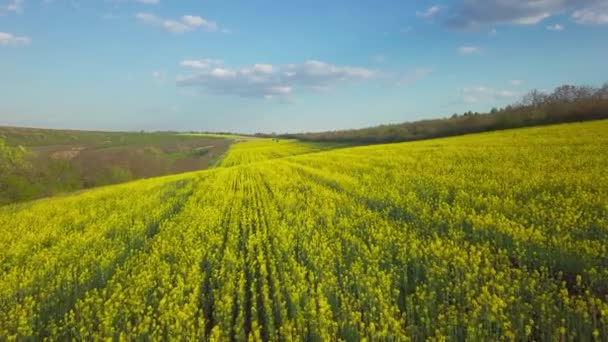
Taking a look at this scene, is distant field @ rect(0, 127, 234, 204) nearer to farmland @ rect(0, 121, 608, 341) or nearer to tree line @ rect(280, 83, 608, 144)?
farmland @ rect(0, 121, 608, 341)

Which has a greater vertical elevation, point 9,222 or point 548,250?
point 548,250

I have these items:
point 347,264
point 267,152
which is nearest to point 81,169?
point 267,152

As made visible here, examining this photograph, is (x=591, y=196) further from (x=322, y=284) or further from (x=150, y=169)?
(x=150, y=169)

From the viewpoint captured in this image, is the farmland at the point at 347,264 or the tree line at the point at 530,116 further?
the tree line at the point at 530,116

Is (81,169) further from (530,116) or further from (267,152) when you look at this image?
(530,116)

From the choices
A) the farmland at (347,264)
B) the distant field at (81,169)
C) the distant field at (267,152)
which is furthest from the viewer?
the distant field at (267,152)

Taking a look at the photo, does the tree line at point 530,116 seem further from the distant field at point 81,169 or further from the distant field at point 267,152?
the distant field at point 81,169

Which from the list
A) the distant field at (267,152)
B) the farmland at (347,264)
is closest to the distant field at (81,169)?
the distant field at (267,152)

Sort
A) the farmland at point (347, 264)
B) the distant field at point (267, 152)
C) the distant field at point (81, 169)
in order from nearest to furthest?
the farmland at point (347, 264) < the distant field at point (81, 169) < the distant field at point (267, 152)

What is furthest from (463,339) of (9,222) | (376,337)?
(9,222)
